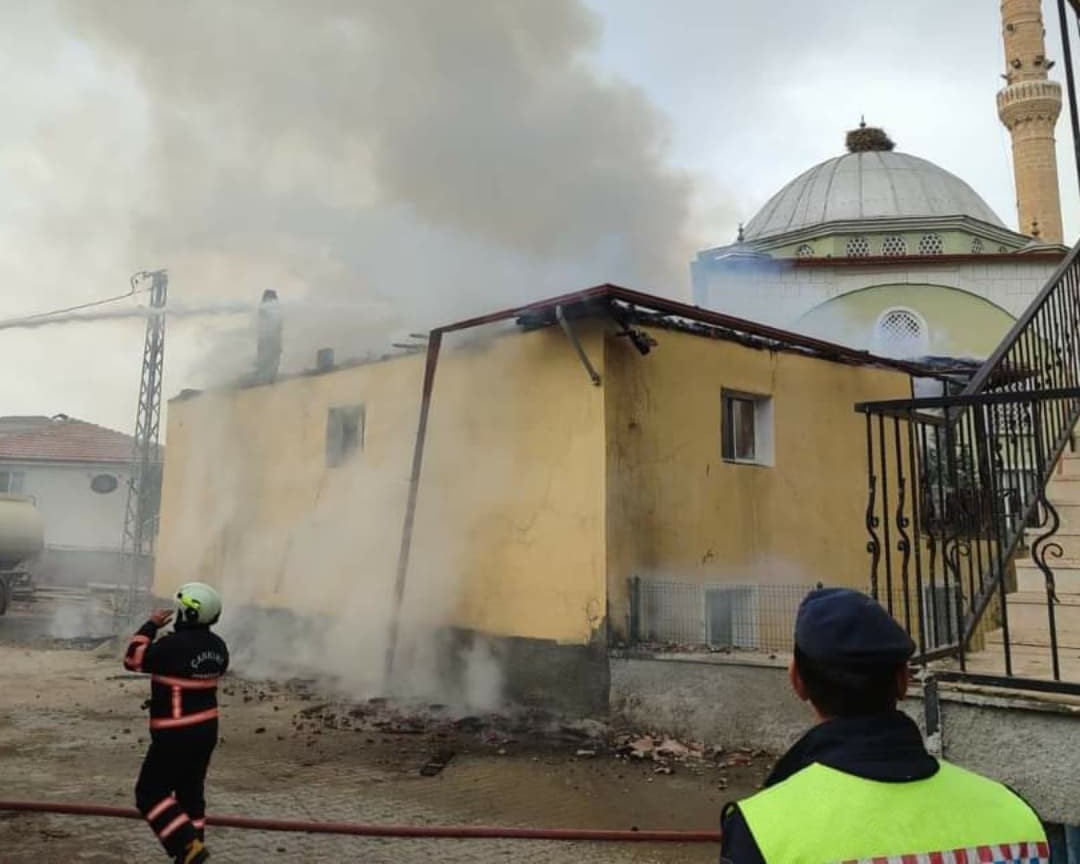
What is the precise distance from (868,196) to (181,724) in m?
27.9

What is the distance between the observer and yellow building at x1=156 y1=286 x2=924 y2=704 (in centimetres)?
944

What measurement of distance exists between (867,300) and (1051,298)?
18.1m

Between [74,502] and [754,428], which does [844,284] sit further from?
[74,502]

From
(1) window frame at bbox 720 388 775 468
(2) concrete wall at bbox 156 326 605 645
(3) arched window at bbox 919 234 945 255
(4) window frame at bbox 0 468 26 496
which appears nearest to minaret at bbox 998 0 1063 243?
(3) arched window at bbox 919 234 945 255

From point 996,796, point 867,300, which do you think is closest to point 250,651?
point 996,796

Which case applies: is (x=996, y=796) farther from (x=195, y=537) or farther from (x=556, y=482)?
(x=195, y=537)

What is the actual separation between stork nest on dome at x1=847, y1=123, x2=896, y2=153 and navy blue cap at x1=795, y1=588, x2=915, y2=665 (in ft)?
112

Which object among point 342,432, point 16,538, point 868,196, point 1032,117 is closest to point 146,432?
point 16,538

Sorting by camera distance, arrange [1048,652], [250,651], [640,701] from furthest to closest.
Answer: [250,651] < [640,701] < [1048,652]

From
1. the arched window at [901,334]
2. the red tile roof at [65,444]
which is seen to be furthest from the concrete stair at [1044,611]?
the red tile roof at [65,444]

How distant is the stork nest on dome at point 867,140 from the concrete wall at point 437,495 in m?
26.0

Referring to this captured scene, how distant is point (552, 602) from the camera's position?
9.55 metres

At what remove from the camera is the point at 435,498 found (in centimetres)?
1124

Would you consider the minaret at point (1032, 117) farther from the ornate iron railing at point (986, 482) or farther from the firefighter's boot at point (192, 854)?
the firefighter's boot at point (192, 854)
